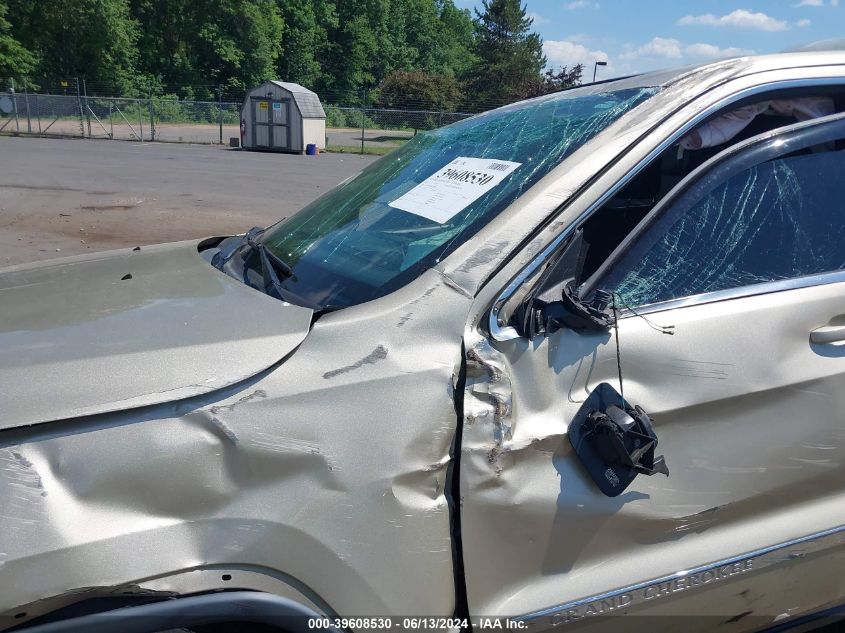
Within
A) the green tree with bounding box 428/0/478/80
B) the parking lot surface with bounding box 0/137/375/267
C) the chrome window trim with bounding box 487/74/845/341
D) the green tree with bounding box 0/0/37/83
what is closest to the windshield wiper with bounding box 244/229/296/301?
the chrome window trim with bounding box 487/74/845/341

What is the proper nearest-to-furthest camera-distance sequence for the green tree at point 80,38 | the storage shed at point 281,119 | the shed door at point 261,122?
the storage shed at point 281,119 → the shed door at point 261,122 → the green tree at point 80,38

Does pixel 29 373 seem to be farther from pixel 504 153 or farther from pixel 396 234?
pixel 504 153

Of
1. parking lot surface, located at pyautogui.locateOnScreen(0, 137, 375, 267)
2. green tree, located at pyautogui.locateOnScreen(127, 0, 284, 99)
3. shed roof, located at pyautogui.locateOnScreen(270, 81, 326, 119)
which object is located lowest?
parking lot surface, located at pyautogui.locateOnScreen(0, 137, 375, 267)

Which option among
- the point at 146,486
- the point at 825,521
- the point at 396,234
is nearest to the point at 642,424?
the point at 825,521

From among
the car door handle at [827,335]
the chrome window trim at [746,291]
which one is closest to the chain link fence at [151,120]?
the chrome window trim at [746,291]

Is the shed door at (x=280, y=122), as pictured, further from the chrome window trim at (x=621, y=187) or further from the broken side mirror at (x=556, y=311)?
the broken side mirror at (x=556, y=311)

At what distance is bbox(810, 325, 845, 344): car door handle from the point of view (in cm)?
177

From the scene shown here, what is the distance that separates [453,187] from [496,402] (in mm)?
796

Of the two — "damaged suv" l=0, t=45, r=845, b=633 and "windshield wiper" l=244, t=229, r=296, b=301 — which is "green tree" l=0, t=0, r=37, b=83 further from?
"damaged suv" l=0, t=45, r=845, b=633

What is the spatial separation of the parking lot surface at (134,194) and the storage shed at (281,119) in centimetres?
240

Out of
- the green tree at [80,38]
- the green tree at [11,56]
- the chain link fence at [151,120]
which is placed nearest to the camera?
the chain link fence at [151,120]

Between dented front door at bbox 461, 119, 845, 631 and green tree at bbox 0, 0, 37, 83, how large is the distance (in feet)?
155

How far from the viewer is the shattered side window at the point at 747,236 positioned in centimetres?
177

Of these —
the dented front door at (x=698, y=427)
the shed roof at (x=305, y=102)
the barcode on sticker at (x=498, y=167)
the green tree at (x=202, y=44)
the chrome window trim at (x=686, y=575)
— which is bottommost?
the chrome window trim at (x=686, y=575)
